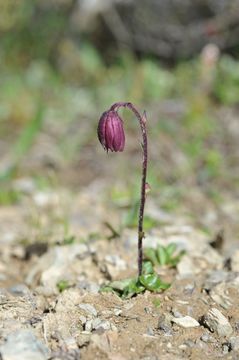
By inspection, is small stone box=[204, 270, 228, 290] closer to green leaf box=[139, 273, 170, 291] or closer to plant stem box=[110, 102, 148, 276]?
green leaf box=[139, 273, 170, 291]

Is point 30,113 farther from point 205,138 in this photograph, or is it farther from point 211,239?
point 211,239

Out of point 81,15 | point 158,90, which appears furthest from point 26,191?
point 81,15

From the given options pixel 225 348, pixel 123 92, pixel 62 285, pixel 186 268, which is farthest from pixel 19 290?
pixel 123 92

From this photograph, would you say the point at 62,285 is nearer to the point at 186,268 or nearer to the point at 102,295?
the point at 102,295

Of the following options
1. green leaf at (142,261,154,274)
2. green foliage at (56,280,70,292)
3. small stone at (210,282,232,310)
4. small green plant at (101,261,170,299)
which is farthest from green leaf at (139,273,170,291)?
green foliage at (56,280,70,292)

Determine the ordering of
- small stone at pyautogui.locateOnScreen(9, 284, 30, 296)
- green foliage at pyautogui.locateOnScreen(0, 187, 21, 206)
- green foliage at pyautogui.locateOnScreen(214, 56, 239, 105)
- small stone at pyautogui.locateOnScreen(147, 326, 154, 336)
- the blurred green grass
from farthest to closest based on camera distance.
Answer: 1. green foliage at pyautogui.locateOnScreen(214, 56, 239, 105)
2. the blurred green grass
3. green foliage at pyautogui.locateOnScreen(0, 187, 21, 206)
4. small stone at pyautogui.locateOnScreen(9, 284, 30, 296)
5. small stone at pyautogui.locateOnScreen(147, 326, 154, 336)

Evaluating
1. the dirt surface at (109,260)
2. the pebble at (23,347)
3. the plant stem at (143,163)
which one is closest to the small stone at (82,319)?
the dirt surface at (109,260)
